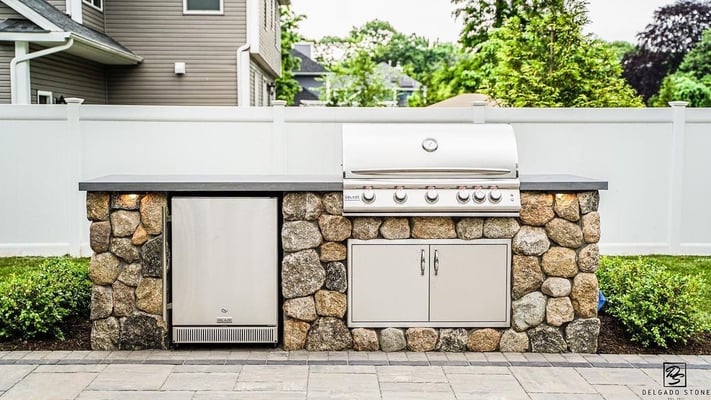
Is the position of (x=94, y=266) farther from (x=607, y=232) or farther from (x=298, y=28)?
(x=298, y=28)

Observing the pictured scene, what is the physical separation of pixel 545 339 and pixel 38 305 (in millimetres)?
3498

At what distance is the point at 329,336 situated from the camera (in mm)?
5398

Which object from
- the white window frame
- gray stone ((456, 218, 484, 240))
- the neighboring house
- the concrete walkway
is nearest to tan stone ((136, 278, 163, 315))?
the concrete walkway

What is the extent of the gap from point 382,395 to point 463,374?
0.65m

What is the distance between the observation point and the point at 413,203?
17.1 ft

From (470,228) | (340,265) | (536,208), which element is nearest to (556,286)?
(536,208)

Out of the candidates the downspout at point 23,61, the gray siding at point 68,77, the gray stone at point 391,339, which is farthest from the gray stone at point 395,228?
the gray siding at point 68,77

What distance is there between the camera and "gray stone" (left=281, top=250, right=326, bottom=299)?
534 centimetres

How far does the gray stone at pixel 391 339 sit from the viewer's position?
17.7 ft

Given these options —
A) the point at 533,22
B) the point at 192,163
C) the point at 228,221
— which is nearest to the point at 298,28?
the point at 533,22

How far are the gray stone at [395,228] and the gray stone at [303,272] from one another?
489 millimetres

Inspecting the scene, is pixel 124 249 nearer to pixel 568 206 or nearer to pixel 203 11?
pixel 568 206

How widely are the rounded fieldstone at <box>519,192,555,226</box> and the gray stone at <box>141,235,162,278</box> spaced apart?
7.94ft

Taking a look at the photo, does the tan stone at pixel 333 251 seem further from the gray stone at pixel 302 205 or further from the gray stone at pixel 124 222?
the gray stone at pixel 124 222
